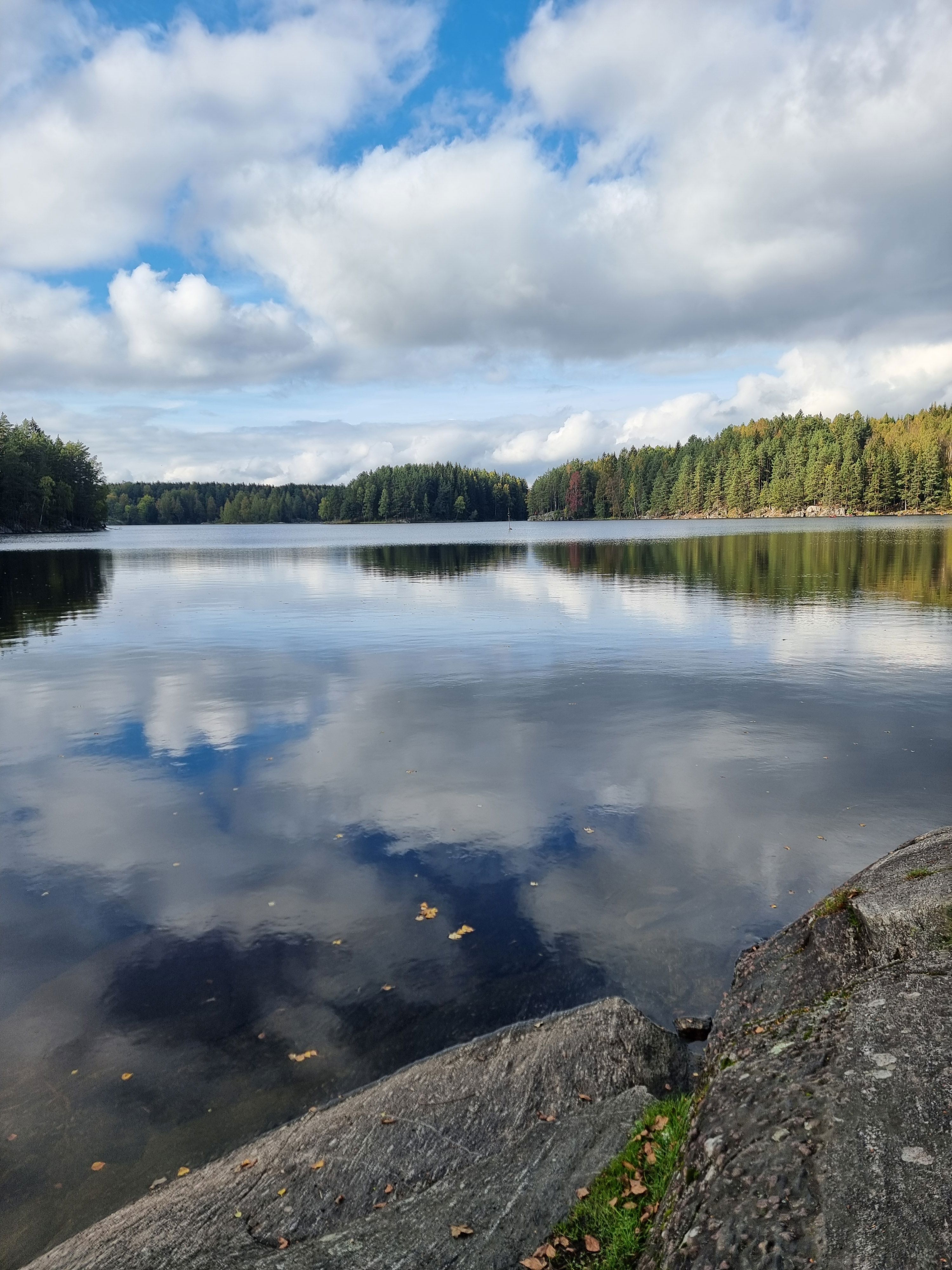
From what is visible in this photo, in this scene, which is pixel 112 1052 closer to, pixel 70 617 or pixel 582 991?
pixel 582 991

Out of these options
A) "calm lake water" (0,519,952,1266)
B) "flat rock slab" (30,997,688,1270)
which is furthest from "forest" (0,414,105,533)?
"flat rock slab" (30,997,688,1270)

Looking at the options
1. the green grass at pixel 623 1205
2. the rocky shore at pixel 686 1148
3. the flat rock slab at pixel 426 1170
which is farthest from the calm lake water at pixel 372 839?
the green grass at pixel 623 1205

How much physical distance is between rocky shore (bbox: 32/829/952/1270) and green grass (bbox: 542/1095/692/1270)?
15 centimetres

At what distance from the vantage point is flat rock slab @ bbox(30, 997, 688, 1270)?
17.6ft

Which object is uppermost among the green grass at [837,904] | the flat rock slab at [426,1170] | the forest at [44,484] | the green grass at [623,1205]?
the forest at [44,484]

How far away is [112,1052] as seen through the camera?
7.98m

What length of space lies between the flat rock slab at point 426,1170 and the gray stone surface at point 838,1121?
0.95m

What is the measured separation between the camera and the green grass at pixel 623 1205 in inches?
201

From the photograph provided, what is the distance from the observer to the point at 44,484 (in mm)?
143125

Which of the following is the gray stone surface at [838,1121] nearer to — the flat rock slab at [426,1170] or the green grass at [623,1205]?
the green grass at [623,1205]

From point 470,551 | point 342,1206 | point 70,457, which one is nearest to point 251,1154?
point 342,1206

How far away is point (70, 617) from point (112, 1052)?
34765 mm

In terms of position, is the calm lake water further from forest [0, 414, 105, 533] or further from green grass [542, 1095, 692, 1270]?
forest [0, 414, 105, 533]

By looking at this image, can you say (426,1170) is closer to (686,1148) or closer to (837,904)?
(686,1148)
